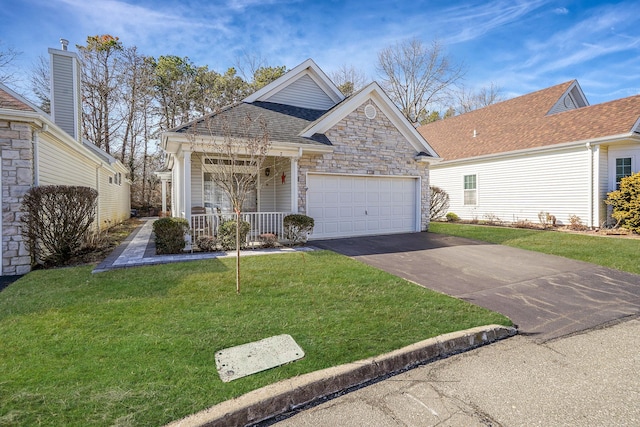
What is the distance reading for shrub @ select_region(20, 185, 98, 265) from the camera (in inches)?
259

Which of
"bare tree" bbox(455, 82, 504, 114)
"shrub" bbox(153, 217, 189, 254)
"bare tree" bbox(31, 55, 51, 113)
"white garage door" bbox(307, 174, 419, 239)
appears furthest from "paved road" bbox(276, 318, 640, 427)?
"bare tree" bbox(455, 82, 504, 114)

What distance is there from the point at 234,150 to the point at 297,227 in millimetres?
3164

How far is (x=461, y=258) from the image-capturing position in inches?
319

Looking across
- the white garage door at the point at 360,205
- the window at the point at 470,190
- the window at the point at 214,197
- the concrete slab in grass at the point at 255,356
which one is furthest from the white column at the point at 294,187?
the window at the point at 470,190

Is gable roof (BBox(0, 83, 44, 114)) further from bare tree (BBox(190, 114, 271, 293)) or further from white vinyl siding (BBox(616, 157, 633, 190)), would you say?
white vinyl siding (BBox(616, 157, 633, 190))

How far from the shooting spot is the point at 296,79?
13.0 metres

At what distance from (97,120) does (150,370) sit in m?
29.7

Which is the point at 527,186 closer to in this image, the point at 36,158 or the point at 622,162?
the point at 622,162

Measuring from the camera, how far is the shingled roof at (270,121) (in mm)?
8945

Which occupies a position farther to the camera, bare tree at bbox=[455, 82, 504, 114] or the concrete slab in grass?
bare tree at bbox=[455, 82, 504, 114]

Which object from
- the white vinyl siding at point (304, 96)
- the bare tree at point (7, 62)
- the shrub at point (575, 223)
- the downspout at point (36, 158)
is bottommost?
the shrub at point (575, 223)

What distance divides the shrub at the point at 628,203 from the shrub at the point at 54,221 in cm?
1649

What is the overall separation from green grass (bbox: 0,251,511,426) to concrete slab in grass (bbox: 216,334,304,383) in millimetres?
86

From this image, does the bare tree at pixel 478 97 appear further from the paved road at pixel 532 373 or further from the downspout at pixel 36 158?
the downspout at pixel 36 158
